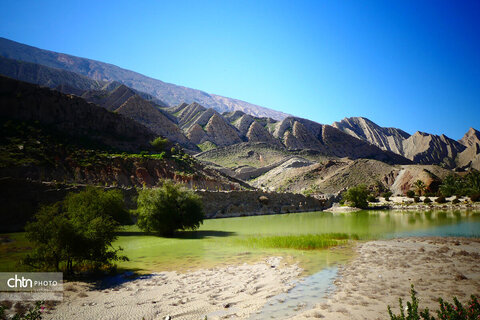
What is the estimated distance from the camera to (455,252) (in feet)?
55.2

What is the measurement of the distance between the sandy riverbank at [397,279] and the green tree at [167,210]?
16514mm

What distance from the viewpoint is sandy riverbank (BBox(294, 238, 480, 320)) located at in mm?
8947

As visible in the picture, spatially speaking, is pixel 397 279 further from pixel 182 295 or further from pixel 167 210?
pixel 167 210

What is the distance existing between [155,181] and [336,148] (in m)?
147

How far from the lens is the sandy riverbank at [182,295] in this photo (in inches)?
348

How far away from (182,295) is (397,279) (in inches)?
324

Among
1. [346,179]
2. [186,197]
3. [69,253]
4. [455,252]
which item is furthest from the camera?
[346,179]

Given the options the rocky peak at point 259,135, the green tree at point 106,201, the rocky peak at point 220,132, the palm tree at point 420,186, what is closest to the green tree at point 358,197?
the palm tree at point 420,186

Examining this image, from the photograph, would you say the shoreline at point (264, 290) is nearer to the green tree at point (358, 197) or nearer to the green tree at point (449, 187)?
the green tree at point (358, 197)

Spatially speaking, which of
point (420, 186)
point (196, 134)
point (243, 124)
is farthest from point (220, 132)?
point (420, 186)

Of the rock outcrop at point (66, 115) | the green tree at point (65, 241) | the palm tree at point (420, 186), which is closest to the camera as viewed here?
the green tree at point (65, 241)

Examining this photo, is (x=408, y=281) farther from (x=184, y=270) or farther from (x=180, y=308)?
(x=184, y=270)

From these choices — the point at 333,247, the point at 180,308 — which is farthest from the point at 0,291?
the point at 333,247

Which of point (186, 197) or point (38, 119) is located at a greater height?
point (38, 119)
